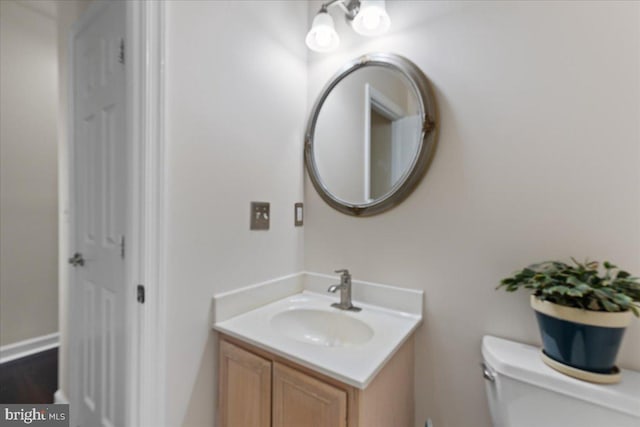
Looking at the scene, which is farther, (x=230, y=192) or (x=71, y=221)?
(x=71, y=221)

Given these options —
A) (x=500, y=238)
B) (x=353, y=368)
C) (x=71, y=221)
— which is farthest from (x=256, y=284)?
(x=71, y=221)

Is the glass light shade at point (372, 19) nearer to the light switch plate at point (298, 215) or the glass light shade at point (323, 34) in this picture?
the glass light shade at point (323, 34)

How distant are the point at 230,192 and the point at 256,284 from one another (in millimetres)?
416

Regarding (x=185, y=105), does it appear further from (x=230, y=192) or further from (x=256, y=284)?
(x=256, y=284)

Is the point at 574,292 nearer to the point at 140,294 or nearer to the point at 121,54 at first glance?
the point at 140,294

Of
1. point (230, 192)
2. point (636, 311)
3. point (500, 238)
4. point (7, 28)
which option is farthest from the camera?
point (7, 28)

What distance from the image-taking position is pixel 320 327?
123 cm

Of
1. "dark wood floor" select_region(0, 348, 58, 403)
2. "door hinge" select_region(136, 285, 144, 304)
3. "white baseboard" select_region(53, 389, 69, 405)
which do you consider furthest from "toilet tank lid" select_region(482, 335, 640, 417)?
"dark wood floor" select_region(0, 348, 58, 403)

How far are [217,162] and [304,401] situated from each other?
0.87m

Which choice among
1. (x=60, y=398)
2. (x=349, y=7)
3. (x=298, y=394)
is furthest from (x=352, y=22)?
(x=60, y=398)

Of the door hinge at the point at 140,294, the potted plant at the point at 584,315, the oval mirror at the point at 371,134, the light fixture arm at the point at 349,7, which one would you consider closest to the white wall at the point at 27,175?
the door hinge at the point at 140,294

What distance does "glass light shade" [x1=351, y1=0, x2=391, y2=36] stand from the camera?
1.13 meters

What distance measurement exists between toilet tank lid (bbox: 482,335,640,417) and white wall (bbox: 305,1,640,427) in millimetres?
78

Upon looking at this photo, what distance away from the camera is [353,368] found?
767mm
